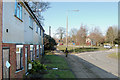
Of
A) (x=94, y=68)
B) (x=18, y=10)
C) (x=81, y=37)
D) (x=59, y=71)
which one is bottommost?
(x=94, y=68)

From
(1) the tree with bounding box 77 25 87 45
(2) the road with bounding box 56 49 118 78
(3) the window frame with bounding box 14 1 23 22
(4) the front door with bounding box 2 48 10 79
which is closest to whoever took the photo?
(4) the front door with bounding box 2 48 10 79

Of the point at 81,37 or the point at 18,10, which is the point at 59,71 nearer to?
the point at 18,10

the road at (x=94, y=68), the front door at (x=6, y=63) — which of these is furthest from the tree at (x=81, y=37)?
the front door at (x=6, y=63)

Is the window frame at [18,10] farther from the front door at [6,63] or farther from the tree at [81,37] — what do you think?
the tree at [81,37]

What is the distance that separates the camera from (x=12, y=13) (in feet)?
19.3

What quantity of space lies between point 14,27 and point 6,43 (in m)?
1.30

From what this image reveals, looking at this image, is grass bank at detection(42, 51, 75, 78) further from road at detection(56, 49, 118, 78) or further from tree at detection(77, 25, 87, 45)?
tree at detection(77, 25, 87, 45)

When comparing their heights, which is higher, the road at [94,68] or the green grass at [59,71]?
the green grass at [59,71]

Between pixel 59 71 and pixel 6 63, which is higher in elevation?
pixel 6 63

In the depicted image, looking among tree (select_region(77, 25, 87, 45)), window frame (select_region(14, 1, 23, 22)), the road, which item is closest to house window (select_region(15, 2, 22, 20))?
window frame (select_region(14, 1, 23, 22))

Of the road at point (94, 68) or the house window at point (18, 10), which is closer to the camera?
the house window at point (18, 10)

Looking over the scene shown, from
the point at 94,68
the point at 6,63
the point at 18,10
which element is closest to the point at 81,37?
the point at 94,68

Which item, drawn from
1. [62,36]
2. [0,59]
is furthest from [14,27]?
[62,36]

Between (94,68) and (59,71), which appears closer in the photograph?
(59,71)
